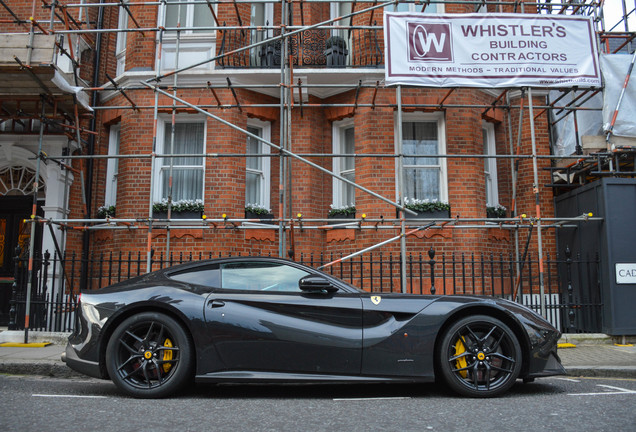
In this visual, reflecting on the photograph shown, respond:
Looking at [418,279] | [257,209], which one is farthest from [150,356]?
[418,279]

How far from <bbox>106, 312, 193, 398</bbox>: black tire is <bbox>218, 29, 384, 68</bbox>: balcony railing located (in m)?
6.62

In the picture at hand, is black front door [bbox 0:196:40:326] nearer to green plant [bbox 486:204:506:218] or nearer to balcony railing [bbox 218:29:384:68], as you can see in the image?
balcony railing [bbox 218:29:384:68]

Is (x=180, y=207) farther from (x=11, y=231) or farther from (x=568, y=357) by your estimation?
(x=568, y=357)

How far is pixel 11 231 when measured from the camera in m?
10.2

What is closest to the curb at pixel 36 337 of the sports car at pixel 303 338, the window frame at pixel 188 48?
the sports car at pixel 303 338

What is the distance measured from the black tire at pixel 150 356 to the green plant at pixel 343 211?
5745 mm

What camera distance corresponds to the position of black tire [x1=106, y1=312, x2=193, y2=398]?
461 centimetres

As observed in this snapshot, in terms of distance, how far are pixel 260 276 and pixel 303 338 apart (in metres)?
0.74

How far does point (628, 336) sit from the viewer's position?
26.7 feet

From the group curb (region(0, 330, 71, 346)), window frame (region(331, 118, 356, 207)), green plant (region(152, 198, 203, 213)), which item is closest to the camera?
curb (region(0, 330, 71, 346))

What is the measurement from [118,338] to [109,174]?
6853 mm

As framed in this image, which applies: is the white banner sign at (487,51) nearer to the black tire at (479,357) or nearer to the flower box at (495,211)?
the flower box at (495,211)

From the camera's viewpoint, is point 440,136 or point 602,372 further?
point 440,136

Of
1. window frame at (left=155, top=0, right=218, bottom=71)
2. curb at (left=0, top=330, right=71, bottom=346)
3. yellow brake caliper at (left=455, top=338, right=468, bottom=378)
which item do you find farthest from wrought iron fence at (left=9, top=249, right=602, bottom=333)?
window frame at (left=155, top=0, right=218, bottom=71)
